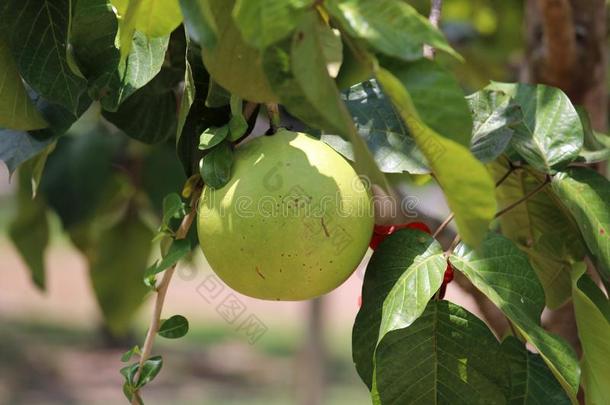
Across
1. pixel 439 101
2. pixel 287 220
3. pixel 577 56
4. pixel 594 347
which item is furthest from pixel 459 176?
pixel 577 56

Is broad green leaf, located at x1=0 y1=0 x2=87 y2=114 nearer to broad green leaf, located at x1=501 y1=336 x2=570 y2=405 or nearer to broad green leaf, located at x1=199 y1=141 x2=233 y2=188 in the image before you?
broad green leaf, located at x1=199 y1=141 x2=233 y2=188

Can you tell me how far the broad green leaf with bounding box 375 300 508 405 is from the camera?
69cm

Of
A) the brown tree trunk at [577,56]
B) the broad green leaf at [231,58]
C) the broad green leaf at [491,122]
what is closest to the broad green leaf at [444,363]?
Result: the broad green leaf at [491,122]

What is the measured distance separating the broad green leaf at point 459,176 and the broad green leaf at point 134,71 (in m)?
0.24

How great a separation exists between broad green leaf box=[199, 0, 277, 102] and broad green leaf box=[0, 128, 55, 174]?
0.28 meters

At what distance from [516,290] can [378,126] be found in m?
0.16

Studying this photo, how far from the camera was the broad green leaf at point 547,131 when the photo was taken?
0.79 meters

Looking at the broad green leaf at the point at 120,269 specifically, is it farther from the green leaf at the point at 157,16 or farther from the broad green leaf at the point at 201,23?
the broad green leaf at the point at 201,23

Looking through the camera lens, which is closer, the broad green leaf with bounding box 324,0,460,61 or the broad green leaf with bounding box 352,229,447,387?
the broad green leaf with bounding box 324,0,460,61

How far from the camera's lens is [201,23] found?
0.52m

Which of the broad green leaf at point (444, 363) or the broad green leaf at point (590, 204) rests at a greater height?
the broad green leaf at point (590, 204)

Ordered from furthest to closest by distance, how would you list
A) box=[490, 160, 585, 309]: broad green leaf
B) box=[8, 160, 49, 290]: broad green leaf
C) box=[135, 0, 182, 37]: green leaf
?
box=[8, 160, 49, 290]: broad green leaf < box=[490, 160, 585, 309]: broad green leaf < box=[135, 0, 182, 37]: green leaf

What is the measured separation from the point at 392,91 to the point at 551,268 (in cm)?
42

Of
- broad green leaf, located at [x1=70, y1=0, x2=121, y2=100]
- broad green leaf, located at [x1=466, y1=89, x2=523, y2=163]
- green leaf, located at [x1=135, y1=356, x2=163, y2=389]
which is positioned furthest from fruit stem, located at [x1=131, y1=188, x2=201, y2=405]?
broad green leaf, located at [x1=466, y1=89, x2=523, y2=163]
